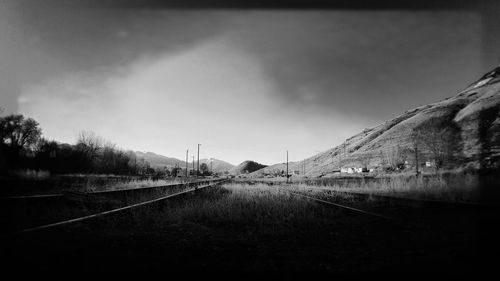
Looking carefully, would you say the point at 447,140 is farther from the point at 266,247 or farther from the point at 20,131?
the point at 20,131

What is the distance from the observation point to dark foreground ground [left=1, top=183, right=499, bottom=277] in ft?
9.78

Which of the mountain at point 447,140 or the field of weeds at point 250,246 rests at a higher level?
the mountain at point 447,140

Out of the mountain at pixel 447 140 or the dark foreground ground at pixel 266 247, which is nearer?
the dark foreground ground at pixel 266 247

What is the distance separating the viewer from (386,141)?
8662 centimetres

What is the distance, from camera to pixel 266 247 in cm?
404

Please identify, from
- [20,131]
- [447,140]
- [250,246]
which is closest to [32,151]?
[20,131]

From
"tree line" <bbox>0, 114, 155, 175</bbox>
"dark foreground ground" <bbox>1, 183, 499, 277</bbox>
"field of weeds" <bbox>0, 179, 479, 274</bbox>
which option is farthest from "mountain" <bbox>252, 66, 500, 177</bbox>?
"tree line" <bbox>0, 114, 155, 175</bbox>

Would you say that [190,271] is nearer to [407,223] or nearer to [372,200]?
[407,223]

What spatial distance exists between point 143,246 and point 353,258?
9.05 ft

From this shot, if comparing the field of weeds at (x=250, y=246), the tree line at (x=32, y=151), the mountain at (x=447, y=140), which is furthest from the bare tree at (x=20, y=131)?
the mountain at (x=447, y=140)

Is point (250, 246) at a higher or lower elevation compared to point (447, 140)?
lower

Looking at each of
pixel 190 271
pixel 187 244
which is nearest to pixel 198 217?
pixel 187 244

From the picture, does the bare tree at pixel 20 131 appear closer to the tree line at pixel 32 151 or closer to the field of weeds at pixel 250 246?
the tree line at pixel 32 151

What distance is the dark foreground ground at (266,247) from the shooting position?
9.78 feet
